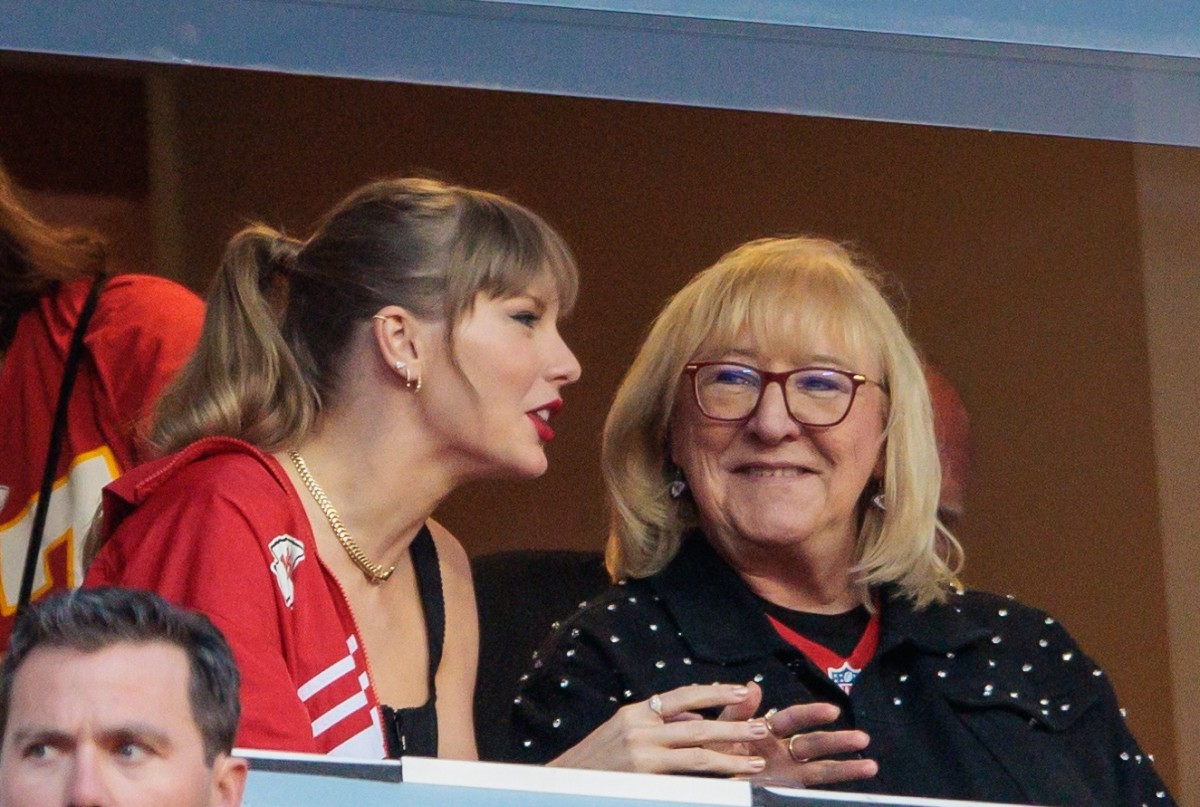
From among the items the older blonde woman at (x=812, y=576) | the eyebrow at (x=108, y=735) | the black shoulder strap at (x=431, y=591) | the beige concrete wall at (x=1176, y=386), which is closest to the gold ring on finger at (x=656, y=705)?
the older blonde woman at (x=812, y=576)

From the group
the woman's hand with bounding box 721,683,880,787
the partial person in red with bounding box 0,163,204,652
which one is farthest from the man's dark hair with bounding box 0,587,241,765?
the partial person in red with bounding box 0,163,204,652

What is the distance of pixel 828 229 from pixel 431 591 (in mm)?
2017

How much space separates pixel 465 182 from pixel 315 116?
381mm

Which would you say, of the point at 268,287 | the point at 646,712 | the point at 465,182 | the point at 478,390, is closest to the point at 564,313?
the point at 478,390

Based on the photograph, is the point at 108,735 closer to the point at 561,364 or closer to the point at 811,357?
the point at 561,364

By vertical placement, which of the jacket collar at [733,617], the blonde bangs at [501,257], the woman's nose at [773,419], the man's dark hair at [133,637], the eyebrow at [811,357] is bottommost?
the jacket collar at [733,617]

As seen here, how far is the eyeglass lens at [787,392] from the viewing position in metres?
2.98

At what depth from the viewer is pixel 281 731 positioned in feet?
7.53

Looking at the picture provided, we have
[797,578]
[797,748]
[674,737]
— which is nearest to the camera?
[674,737]

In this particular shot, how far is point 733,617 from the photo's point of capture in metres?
2.93

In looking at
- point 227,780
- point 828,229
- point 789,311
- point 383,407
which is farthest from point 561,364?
point 828,229

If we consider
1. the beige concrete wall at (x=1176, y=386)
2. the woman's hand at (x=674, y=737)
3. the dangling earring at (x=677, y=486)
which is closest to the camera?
the woman's hand at (x=674, y=737)

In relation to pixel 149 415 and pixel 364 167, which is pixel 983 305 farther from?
pixel 149 415

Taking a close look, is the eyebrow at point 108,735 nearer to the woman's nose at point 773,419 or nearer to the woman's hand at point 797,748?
the woman's hand at point 797,748
